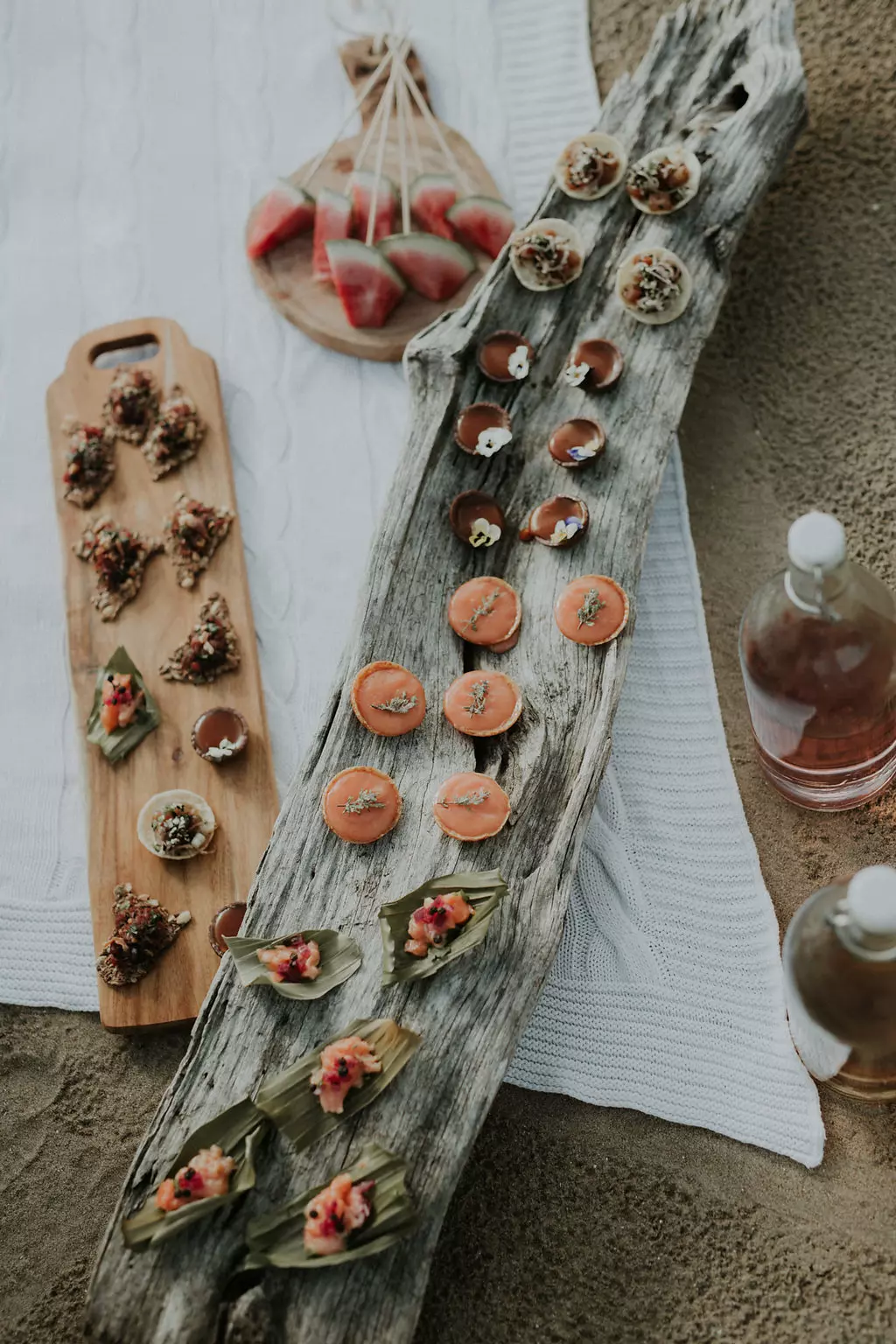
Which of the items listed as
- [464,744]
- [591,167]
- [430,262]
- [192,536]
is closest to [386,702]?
[464,744]

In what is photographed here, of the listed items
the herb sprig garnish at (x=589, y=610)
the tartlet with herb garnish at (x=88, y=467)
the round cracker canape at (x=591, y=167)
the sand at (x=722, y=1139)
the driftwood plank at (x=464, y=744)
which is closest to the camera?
the driftwood plank at (x=464, y=744)

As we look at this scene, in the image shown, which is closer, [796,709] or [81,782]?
[796,709]

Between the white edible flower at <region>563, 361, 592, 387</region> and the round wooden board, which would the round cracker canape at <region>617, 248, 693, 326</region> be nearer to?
the white edible flower at <region>563, 361, 592, 387</region>

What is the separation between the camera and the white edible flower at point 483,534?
82.4 inches

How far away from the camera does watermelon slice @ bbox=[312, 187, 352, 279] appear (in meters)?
2.51

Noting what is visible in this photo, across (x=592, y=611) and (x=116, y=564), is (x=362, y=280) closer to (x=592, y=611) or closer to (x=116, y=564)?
(x=116, y=564)

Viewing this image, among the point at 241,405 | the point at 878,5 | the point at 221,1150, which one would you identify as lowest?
the point at 221,1150

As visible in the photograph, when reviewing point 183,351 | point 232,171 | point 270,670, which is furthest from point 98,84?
point 270,670

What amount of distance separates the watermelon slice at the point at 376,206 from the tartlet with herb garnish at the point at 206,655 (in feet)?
3.09

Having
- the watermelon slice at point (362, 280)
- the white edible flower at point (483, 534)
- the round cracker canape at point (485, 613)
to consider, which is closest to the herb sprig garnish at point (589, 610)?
the round cracker canape at point (485, 613)

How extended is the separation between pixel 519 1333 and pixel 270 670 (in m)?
1.25

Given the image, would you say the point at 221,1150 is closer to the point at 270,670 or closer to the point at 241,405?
the point at 270,670

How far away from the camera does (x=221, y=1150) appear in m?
1.66

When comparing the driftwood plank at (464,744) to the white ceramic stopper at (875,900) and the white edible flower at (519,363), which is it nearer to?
the white edible flower at (519,363)
